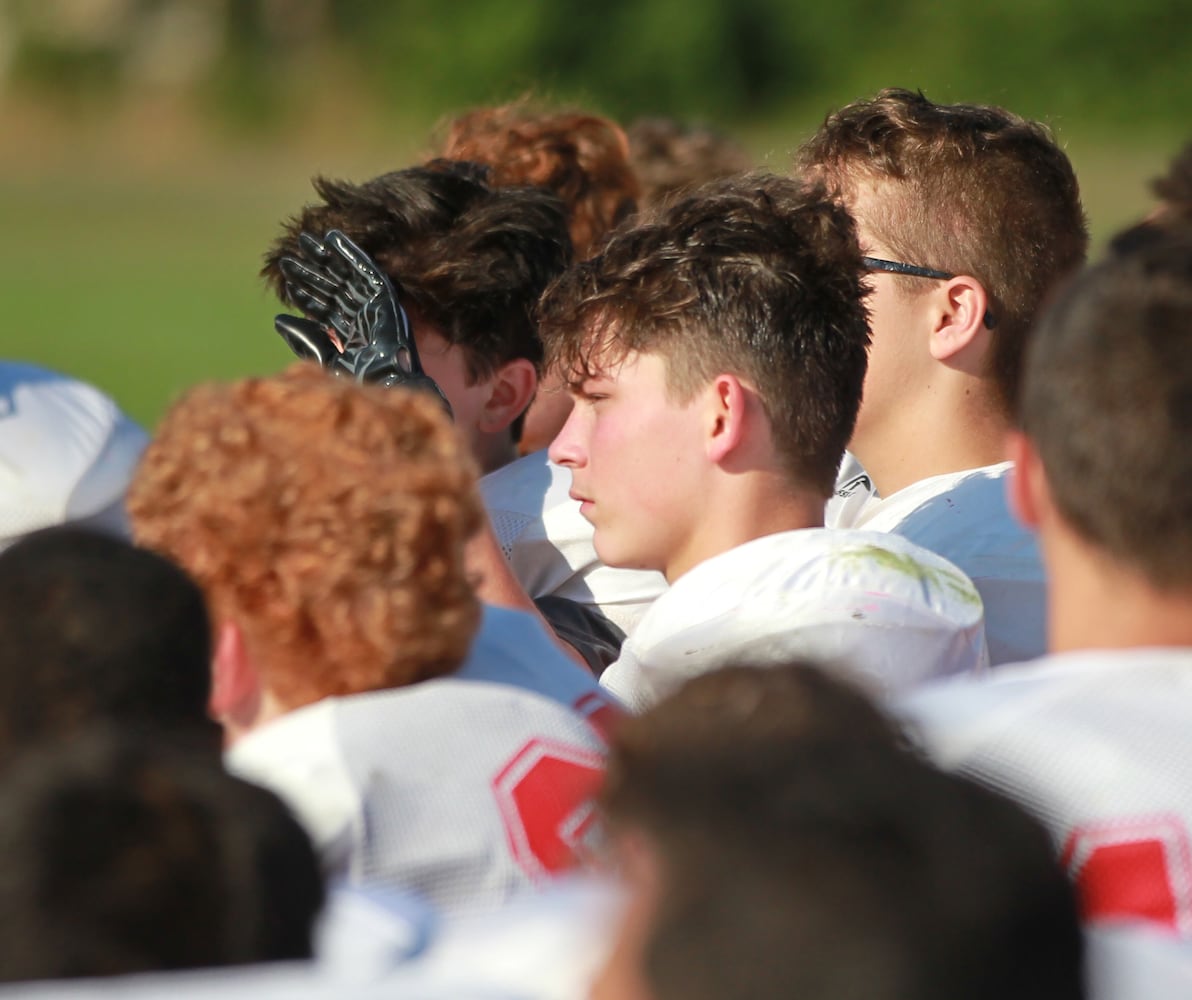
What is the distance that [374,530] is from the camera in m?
1.84

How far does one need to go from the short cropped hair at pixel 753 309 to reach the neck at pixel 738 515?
0.05 metres

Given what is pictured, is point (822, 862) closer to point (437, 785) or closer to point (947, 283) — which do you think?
point (437, 785)

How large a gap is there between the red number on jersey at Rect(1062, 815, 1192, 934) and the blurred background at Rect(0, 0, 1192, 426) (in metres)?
22.4

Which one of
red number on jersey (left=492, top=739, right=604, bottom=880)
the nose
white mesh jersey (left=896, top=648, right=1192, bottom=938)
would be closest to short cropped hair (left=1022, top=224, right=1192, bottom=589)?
white mesh jersey (left=896, top=648, right=1192, bottom=938)

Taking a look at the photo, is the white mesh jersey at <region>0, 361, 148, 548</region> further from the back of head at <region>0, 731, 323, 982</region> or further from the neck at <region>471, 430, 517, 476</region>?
the neck at <region>471, 430, 517, 476</region>

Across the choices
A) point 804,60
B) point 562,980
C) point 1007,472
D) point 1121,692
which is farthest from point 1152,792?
point 804,60

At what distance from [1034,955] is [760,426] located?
5.32ft

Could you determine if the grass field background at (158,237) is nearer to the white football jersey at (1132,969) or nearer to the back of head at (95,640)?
the back of head at (95,640)

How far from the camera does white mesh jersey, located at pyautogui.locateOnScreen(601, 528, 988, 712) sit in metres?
2.23

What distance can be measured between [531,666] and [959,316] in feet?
4.37

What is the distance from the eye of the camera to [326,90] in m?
34.6

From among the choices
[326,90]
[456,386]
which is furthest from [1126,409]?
[326,90]

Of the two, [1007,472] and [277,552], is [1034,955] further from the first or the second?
[1007,472]

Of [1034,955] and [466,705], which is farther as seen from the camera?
[466,705]
